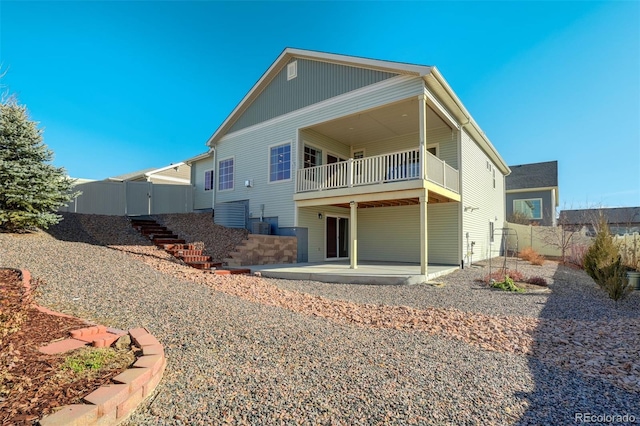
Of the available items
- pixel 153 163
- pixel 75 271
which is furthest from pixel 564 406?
pixel 153 163

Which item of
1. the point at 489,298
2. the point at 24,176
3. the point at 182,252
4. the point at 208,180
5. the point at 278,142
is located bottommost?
the point at 489,298

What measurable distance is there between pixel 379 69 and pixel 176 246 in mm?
8625

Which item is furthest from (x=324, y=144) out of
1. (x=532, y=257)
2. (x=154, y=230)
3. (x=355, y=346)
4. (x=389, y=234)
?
(x=355, y=346)

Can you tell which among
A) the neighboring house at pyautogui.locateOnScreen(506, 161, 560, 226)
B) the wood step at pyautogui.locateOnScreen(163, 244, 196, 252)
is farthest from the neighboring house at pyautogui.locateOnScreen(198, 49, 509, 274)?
the neighboring house at pyautogui.locateOnScreen(506, 161, 560, 226)

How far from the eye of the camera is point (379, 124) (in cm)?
1206

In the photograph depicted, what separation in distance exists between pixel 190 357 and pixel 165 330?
2.77 feet

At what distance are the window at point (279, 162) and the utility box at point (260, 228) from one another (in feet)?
6.18

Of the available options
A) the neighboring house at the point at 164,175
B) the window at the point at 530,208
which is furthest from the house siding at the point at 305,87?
the window at the point at 530,208

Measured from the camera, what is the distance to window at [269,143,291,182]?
1260 cm

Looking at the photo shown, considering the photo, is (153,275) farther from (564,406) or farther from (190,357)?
(564,406)

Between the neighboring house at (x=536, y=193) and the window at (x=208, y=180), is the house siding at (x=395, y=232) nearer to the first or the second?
the window at (x=208, y=180)

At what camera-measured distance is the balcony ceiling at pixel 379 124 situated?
10914 mm

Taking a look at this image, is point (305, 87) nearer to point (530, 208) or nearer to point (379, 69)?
point (379, 69)

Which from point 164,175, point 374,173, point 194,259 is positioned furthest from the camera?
point 164,175
